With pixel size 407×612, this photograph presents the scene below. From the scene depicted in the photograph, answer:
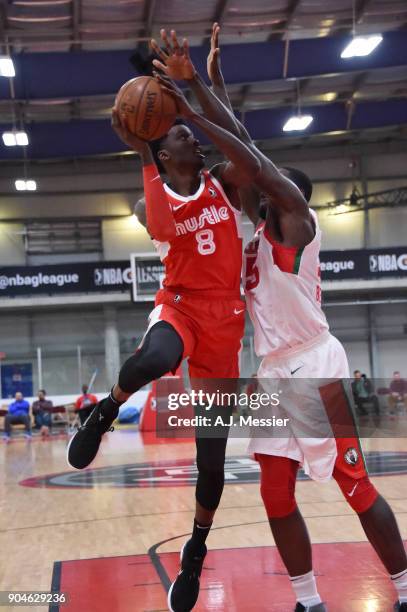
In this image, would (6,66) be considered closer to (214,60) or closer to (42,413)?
(42,413)

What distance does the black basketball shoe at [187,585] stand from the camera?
3873 millimetres

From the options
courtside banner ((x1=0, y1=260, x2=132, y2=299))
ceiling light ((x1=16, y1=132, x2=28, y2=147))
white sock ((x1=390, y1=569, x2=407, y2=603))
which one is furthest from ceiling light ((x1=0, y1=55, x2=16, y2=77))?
white sock ((x1=390, y1=569, x2=407, y2=603))

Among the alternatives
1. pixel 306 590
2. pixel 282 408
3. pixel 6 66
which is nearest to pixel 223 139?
pixel 282 408

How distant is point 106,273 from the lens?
24188 millimetres

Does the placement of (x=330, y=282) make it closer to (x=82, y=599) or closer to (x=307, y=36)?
(x=307, y=36)

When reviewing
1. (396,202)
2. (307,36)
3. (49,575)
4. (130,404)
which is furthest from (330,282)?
(49,575)

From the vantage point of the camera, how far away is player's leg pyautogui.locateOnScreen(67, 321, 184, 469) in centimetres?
365

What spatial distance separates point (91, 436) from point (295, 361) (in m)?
1.04

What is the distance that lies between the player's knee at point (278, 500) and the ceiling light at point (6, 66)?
11.9m

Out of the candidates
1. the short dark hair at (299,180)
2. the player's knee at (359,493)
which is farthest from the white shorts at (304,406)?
the short dark hair at (299,180)

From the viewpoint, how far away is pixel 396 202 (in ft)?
86.5

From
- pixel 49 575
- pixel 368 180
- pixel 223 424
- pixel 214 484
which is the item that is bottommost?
pixel 49 575

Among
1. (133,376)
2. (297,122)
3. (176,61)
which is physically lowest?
(133,376)

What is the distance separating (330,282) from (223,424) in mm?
20113
